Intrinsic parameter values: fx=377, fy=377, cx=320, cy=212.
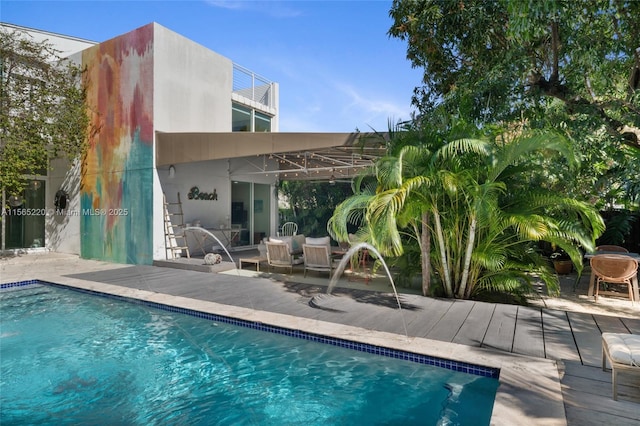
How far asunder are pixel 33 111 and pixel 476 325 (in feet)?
42.9

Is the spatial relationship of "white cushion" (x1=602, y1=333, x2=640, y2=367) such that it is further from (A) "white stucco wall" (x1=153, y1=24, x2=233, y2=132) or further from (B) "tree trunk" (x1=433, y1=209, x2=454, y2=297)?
(A) "white stucco wall" (x1=153, y1=24, x2=233, y2=132)

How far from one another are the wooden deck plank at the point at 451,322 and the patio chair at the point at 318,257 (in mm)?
2954

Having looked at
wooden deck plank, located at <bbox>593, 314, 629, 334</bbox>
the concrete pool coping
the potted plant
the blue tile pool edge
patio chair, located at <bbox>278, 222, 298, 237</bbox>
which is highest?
patio chair, located at <bbox>278, 222, 298, 237</bbox>

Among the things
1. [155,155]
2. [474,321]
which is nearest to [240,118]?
[155,155]

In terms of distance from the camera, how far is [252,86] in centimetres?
1485

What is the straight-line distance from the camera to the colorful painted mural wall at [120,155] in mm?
10328

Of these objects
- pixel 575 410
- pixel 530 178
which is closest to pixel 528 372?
pixel 575 410

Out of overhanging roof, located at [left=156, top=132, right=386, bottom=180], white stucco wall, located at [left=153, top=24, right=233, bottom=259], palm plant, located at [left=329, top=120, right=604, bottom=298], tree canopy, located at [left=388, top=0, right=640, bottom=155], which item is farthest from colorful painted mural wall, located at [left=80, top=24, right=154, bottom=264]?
tree canopy, located at [left=388, top=0, right=640, bottom=155]

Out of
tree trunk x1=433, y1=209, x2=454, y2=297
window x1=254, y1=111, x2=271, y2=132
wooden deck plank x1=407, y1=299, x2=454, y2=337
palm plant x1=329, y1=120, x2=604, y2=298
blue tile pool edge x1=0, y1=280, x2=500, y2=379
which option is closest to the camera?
blue tile pool edge x1=0, y1=280, x2=500, y2=379

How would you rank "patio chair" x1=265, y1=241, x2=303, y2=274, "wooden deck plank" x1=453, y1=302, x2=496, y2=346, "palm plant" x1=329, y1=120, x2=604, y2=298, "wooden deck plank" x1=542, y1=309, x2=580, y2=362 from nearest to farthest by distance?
1. "wooden deck plank" x1=542, y1=309, x2=580, y2=362
2. "wooden deck plank" x1=453, y1=302, x2=496, y2=346
3. "palm plant" x1=329, y1=120, x2=604, y2=298
4. "patio chair" x1=265, y1=241, x2=303, y2=274

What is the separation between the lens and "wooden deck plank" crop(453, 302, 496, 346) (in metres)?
4.44

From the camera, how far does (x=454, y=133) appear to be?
610 cm

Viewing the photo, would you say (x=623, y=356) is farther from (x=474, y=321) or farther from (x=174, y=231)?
(x=174, y=231)

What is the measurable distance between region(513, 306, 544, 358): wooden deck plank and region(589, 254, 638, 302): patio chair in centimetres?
183
